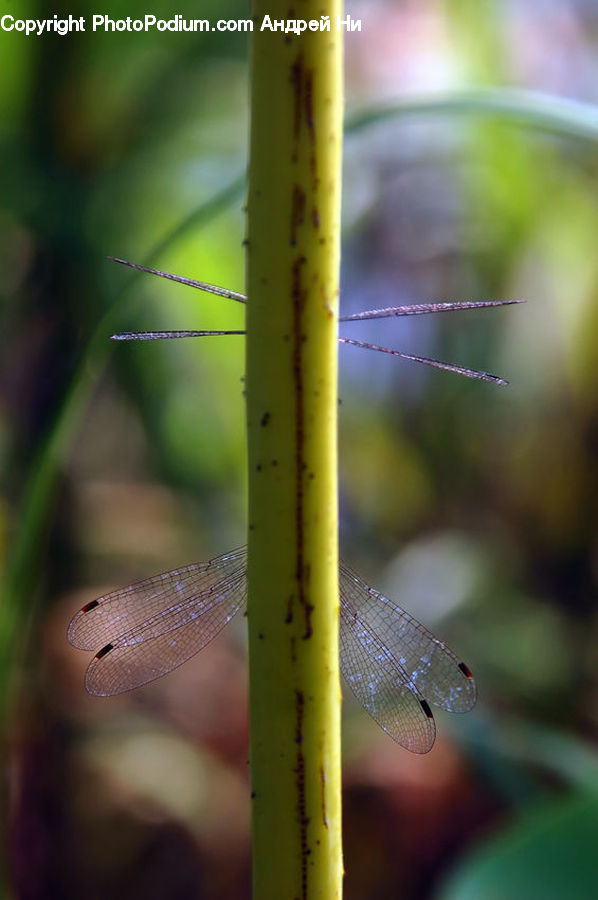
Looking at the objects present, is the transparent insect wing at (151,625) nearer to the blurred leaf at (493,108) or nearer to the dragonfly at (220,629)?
the dragonfly at (220,629)

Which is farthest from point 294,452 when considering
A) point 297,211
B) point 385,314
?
point 385,314

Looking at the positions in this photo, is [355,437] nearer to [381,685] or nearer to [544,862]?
[544,862]

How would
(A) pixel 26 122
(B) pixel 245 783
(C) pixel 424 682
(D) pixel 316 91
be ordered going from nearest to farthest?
(D) pixel 316 91, (C) pixel 424 682, (A) pixel 26 122, (B) pixel 245 783

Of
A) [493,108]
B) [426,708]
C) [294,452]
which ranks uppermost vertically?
[493,108]

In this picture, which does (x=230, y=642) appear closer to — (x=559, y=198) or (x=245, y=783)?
(x=245, y=783)

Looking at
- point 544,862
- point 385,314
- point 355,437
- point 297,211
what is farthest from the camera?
point 355,437

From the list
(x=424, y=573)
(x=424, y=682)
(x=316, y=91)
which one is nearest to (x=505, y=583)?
(x=424, y=573)

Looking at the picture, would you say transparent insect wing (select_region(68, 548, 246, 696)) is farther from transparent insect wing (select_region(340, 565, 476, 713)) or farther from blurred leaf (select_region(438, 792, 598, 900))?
blurred leaf (select_region(438, 792, 598, 900))

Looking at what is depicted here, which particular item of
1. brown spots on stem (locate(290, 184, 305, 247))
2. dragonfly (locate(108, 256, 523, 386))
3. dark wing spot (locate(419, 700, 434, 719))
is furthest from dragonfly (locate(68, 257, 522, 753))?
brown spots on stem (locate(290, 184, 305, 247))
